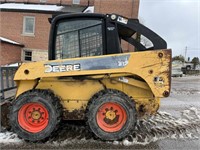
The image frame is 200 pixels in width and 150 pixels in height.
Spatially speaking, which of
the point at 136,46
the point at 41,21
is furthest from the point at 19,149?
the point at 41,21

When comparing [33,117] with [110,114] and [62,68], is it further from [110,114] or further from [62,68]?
[110,114]

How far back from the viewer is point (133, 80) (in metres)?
4.94

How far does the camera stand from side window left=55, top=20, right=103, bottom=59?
4965 mm

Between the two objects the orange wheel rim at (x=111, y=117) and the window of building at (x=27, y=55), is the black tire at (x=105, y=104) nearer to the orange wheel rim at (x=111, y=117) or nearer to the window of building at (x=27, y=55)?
the orange wheel rim at (x=111, y=117)

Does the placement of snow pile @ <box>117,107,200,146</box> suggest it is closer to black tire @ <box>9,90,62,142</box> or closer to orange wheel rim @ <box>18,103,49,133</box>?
black tire @ <box>9,90,62,142</box>

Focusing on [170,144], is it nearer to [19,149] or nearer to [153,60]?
[153,60]

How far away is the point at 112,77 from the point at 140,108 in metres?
0.85

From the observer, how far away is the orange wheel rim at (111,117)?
4.71 m

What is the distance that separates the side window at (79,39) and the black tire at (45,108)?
2.98 feet

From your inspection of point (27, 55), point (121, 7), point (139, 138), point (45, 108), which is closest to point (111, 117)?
point (139, 138)

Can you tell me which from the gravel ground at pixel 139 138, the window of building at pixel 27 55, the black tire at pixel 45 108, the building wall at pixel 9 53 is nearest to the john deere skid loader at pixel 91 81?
the black tire at pixel 45 108

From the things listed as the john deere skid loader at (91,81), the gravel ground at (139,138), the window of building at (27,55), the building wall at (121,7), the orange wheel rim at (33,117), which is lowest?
the gravel ground at (139,138)

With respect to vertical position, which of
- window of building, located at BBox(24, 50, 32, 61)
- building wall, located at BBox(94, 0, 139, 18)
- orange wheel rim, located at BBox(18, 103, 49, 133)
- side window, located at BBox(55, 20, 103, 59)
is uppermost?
building wall, located at BBox(94, 0, 139, 18)

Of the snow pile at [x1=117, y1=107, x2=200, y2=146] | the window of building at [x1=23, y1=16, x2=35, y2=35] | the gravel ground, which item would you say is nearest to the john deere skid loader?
the gravel ground
